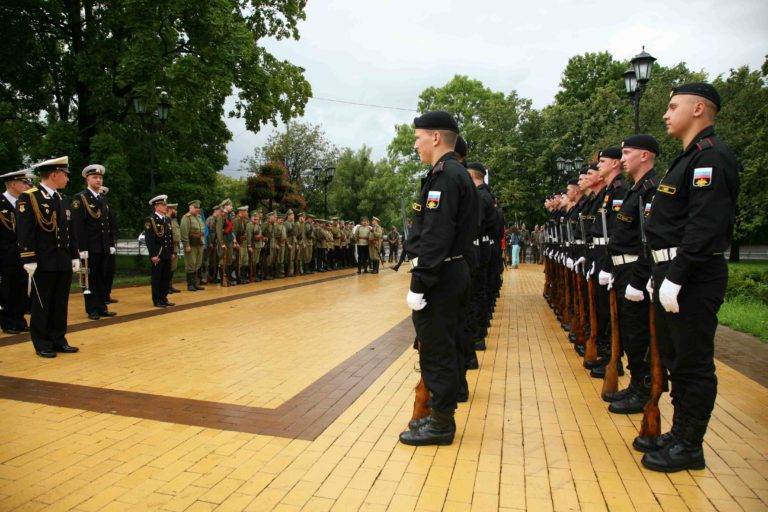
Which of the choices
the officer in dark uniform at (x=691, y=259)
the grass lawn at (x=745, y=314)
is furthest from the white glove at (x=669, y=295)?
the grass lawn at (x=745, y=314)

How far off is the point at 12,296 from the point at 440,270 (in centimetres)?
739

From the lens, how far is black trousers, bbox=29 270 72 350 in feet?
21.3

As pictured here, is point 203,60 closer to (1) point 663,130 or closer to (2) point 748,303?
(2) point 748,303

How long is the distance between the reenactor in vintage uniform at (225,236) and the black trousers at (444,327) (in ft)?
39.5

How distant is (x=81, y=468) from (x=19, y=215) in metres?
4.33

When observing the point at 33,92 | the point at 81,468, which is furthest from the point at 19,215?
the point at 33,92

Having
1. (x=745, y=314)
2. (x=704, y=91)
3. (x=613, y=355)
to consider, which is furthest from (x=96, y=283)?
(x=745, y=314)

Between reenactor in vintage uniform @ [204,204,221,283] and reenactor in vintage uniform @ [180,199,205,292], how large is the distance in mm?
948

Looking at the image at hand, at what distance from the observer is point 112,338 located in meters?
7.56

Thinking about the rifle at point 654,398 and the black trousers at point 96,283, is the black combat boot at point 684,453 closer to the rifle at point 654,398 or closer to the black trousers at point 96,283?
the rifle at point 654,398

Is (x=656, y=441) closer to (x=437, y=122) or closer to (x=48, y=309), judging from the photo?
(x=437, y=122)

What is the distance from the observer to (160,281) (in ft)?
35.0

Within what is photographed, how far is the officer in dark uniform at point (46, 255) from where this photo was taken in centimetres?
648

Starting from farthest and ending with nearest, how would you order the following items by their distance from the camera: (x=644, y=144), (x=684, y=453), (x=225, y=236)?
1. (x=225, y=236)
2. (x=644, y=144)
3. (x=684, y=453)
